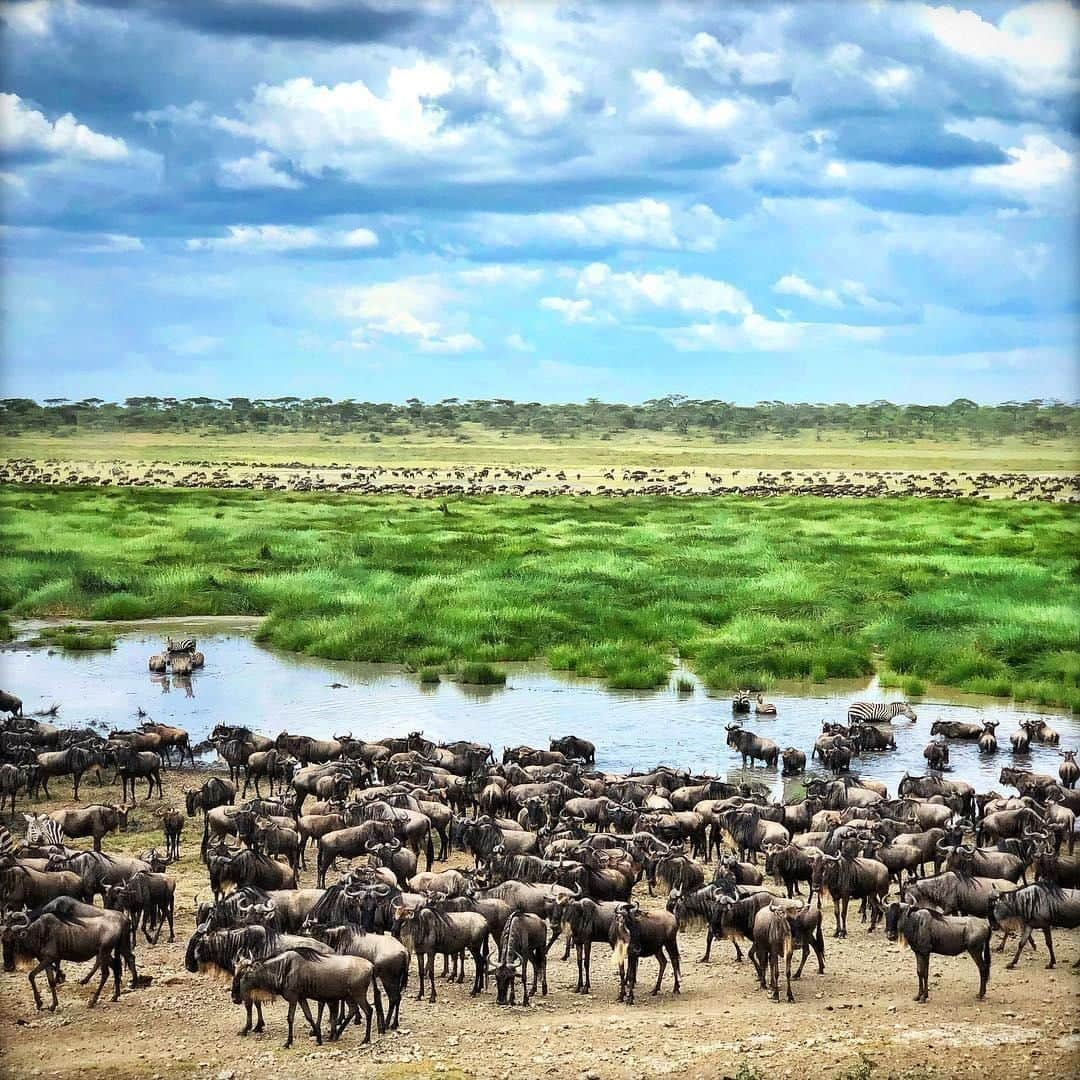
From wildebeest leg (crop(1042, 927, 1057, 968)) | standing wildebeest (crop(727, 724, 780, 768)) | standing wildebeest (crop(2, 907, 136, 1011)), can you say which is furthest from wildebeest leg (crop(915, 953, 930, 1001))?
standing wildebeest (crop(727, 724, 780, 768))

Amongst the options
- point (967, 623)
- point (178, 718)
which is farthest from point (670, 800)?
point (967, 623)

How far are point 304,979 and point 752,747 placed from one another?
1142 cm

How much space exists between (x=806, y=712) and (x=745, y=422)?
15313 cm

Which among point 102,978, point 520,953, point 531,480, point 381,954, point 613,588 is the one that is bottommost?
point 102,978

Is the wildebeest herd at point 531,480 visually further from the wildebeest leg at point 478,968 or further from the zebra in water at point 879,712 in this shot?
the wildebeest leg at point 478,968

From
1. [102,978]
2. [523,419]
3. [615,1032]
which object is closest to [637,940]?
[615,1032]

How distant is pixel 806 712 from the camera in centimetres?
2505

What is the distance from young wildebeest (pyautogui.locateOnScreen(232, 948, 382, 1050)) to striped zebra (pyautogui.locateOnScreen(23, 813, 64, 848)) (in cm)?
497

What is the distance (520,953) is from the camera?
11.6 metres

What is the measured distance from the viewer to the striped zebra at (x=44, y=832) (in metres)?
14.9

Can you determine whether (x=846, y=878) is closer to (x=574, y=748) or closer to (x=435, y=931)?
(x=435, y=931)

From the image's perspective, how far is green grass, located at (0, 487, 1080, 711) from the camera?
28.9 metres

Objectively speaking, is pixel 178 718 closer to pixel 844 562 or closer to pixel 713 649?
pixel 713 649

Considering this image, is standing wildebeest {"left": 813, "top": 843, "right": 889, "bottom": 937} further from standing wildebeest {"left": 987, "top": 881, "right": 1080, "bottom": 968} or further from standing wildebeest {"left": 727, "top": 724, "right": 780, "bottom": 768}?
standing wildebeest {"left": 727, "top": 724, "right": 780, "bottom": 768}
